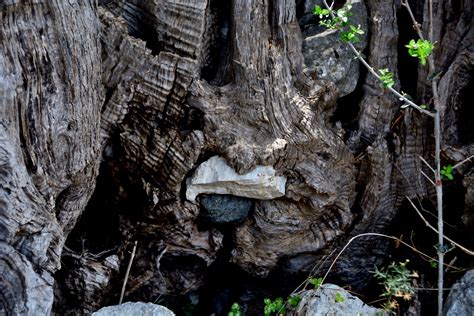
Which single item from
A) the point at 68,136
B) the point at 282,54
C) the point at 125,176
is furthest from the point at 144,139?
the point at 282,54

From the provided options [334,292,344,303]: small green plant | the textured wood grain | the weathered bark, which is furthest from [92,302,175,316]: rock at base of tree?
[334,292,344,303]: small green plant

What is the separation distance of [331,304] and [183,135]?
1172 millimetres

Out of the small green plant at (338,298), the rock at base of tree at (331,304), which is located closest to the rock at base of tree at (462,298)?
the rock at base of tree at (331,304)

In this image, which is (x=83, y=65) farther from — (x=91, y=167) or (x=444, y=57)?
(x=444, y=57)

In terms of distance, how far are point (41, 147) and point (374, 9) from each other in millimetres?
1969

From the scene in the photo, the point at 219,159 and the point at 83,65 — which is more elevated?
the point at 83,65

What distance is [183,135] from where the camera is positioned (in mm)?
3291

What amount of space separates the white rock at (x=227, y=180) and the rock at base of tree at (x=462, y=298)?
106cm

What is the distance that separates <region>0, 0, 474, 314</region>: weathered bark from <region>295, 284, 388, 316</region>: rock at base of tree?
41 cm

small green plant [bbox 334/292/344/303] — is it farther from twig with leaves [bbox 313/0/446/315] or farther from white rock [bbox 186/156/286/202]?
white rock [bbox 186/156/286/202]

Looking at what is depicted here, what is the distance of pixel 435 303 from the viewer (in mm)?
3547

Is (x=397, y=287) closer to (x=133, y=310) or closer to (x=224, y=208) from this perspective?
(x=224, y=208)

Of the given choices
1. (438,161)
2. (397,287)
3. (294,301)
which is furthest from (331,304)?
(438,161)

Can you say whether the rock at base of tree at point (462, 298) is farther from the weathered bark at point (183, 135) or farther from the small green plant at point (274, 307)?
the small green plant at point (274, 307)
